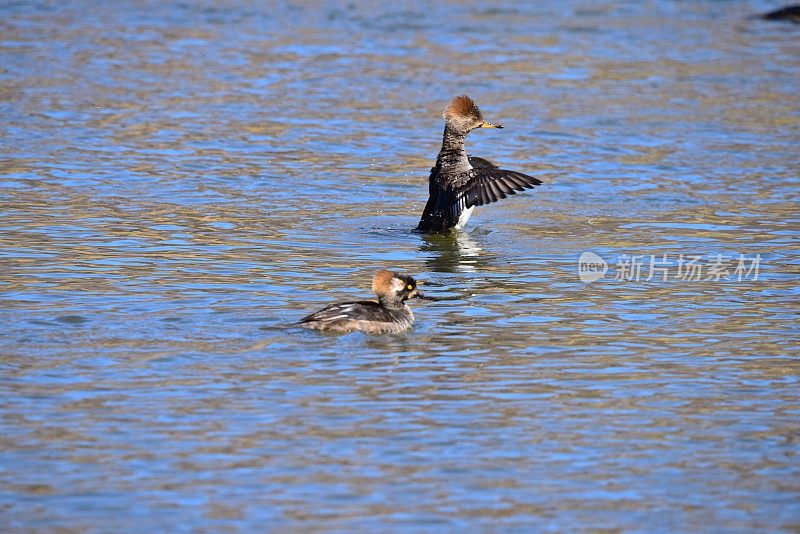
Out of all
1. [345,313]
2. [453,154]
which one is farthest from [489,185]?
[345,313]

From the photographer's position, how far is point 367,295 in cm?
1049

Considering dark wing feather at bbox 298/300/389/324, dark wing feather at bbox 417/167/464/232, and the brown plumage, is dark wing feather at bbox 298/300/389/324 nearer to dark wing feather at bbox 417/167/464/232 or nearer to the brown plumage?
dark wing feather at bbox 417/167/464/232

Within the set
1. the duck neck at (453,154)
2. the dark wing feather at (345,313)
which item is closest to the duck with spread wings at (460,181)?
the duck neck at (453,154)

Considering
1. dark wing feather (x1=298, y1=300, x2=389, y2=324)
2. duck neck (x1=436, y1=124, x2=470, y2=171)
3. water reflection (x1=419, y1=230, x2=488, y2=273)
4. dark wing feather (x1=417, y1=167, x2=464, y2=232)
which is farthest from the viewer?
duck neck (x1=436, y1=124, x2=470, y2=171)

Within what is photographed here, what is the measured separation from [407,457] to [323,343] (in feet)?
6.92

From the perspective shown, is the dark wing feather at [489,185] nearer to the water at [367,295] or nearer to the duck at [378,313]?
the water at [367,295]

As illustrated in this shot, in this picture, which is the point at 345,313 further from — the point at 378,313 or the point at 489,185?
the point at 489,185

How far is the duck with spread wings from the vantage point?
1290cm

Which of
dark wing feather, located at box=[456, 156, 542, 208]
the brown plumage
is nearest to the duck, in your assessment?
dark wing feather, located at box=[456, 156, 542, 208]

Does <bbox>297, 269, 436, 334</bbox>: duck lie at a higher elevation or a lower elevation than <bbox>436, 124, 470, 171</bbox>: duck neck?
lower

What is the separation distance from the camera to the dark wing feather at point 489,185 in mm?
12805

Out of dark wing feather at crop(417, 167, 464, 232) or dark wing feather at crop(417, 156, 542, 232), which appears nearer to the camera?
dark wing feather at crop(417, 156, 542, 232)

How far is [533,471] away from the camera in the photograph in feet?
22.3

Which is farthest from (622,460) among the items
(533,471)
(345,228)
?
(345,228)
